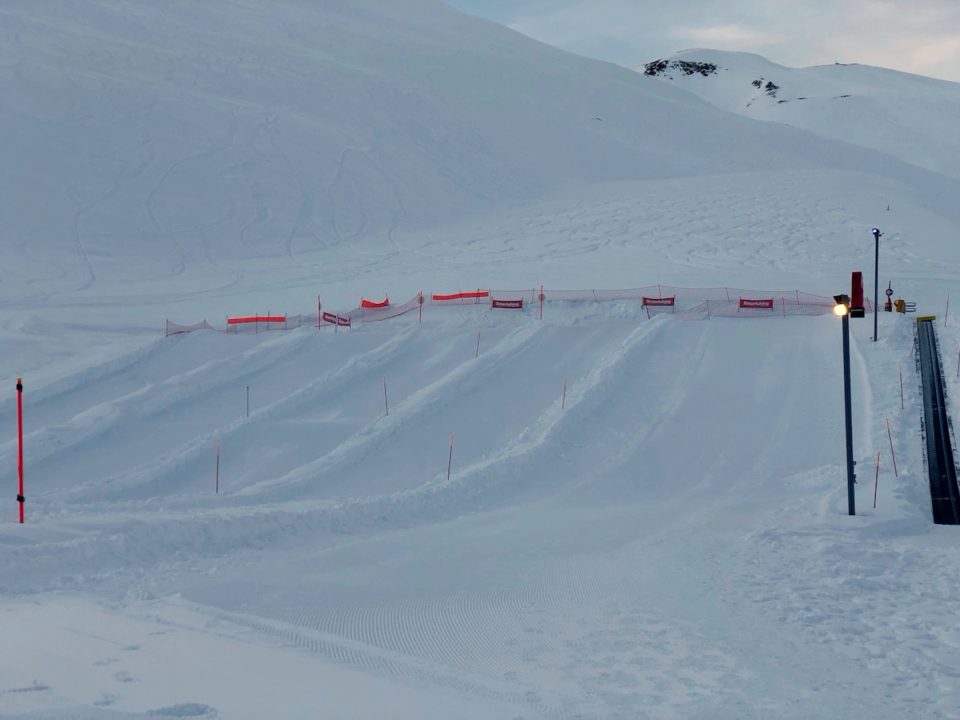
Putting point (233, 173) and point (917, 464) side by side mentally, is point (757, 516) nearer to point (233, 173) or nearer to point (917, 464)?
point (917, 464)

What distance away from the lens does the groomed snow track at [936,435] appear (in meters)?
16.9

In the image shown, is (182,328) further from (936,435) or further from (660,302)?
(936,435)

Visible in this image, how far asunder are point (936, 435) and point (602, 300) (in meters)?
13.6

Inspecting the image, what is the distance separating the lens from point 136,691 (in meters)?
7.70

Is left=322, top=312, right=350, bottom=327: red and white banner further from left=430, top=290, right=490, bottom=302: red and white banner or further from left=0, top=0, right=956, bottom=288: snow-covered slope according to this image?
left=0, top=0, right=956, bottom=288: snow-covered slope

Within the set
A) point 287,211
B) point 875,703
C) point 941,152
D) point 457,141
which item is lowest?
point 875,703

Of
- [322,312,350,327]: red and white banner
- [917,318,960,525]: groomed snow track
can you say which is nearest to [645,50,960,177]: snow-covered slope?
[917,318,960,525]: groomed snow track

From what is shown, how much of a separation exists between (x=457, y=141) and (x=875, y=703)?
6567 centimetres

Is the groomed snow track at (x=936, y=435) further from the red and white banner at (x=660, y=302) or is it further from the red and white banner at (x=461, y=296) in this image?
the red and white banner at (x=461, y=296)

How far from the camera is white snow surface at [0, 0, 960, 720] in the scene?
928 centimetres

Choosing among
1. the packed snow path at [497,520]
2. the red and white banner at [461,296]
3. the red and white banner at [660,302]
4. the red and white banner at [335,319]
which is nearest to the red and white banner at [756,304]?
the packed snow path at [497,520]

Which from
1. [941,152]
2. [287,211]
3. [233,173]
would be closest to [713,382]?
[287,211]

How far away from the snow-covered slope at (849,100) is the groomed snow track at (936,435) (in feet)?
268

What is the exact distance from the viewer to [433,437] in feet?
72.2
